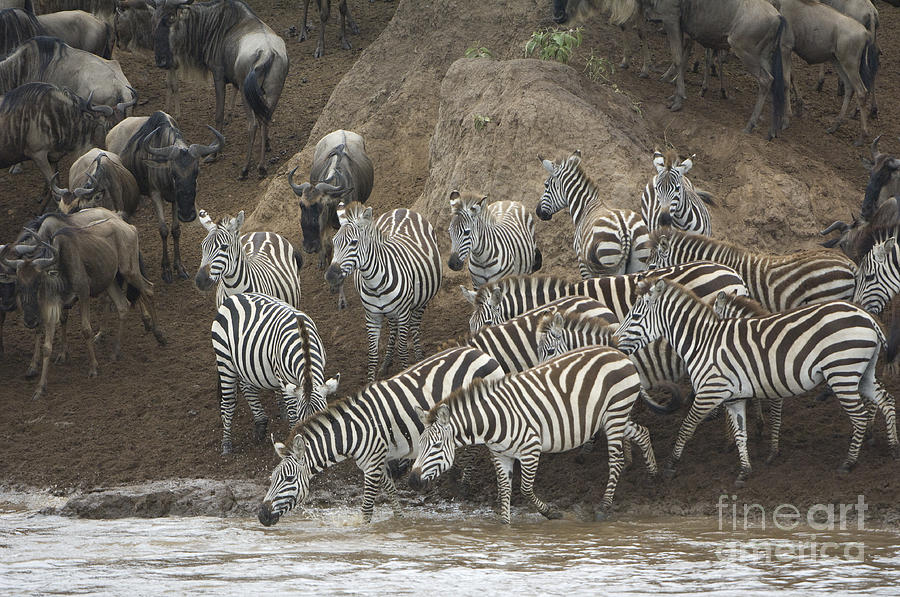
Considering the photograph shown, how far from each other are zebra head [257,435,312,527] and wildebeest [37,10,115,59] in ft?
44.1

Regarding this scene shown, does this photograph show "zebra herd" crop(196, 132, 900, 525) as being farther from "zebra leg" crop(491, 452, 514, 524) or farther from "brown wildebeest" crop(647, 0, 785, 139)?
"brown wildebeest" crop(647, 0, 785, 139)

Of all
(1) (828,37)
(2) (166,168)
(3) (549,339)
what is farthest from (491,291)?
(1) (828,37)

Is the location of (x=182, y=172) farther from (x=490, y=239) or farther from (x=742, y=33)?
(x=742, y=33)

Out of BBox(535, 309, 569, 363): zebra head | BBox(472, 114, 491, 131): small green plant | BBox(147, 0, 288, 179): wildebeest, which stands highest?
BBox(147, 0, 288, 179): wildebeest

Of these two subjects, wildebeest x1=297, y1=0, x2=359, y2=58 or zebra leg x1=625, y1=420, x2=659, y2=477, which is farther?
wildebeest x1=297, y1=0, x2=359, y2=58

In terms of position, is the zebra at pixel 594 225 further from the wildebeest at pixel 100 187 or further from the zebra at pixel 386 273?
the wildebeest at pixel 100 187

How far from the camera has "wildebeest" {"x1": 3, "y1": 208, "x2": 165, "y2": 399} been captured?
37.6 feet

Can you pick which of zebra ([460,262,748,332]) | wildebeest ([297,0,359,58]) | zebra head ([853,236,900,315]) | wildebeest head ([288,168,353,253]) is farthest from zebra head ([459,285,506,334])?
wildebeest ([297,0,359,58])

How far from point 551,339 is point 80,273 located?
5.31 meters

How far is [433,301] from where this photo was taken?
42.2ft

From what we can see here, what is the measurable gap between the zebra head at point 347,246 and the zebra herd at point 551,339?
2 centimetres

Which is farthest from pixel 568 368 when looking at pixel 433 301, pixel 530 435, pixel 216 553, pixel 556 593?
pixel 433 301

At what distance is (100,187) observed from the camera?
547 inches

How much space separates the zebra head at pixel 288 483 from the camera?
324 inches
